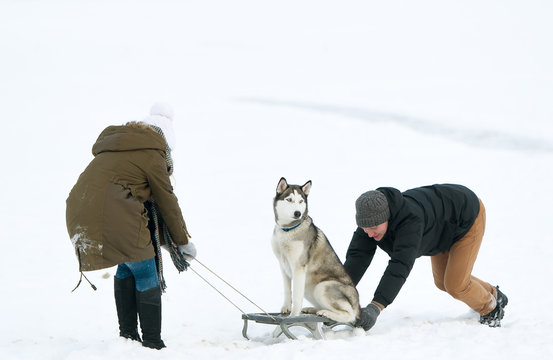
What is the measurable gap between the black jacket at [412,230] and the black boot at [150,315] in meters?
1.93

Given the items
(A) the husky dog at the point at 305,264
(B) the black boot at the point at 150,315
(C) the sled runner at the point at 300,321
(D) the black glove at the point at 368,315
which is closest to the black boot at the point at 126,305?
(B) the black boot at the point at 150,315

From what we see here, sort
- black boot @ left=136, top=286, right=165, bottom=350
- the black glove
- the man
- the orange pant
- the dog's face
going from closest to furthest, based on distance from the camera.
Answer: black boot @ left=136, top=286, right=165, bottom=350 → the black glove → the man → the dog's face → the orange pant

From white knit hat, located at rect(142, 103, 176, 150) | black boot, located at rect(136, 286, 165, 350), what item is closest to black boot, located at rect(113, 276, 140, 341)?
black boot, located at rect(136, 286, 165, 350)

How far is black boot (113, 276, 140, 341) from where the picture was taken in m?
4.40

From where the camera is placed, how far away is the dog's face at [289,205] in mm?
4918

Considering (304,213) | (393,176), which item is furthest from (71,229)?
(393,176)

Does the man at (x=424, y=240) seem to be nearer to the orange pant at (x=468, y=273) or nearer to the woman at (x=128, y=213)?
the orange pant at (x=468, y=273)

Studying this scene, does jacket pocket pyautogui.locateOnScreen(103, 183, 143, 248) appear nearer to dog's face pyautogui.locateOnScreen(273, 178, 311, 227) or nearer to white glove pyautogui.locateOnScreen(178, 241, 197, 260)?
white glove pyautogui.locateOnScreen(178, 241, 197, 260)

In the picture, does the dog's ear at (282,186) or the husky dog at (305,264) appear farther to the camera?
the dog's ear at (282,186)

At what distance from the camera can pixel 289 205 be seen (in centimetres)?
493

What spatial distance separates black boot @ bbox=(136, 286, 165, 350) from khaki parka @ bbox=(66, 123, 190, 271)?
363 millimetres

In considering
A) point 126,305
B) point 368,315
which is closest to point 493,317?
point 368,315

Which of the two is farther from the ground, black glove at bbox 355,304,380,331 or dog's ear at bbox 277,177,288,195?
dog's ear at bbox 277,177,288,195

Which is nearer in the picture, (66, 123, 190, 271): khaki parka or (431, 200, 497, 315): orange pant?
(66, 123, 190, 271): khaki parka
